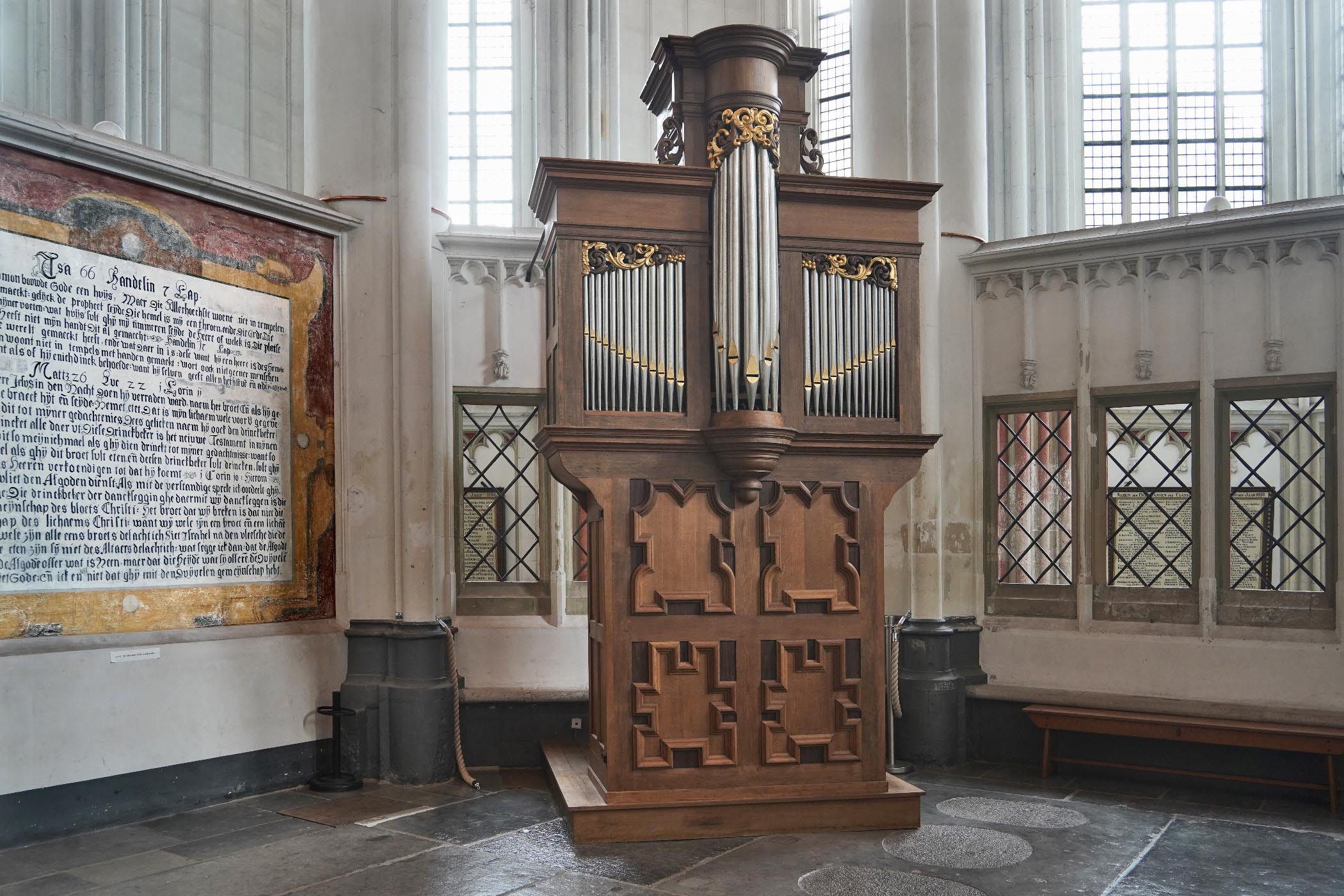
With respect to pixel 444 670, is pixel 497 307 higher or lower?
higher

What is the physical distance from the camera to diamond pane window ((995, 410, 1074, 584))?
29.7ft

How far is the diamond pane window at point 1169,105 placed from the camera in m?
12.2

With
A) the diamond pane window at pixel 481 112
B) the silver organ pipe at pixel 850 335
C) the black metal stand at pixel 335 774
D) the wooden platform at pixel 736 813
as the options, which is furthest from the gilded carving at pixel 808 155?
Answer: the diamond pane window at pixel 481 112

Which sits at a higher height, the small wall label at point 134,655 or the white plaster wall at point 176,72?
the white plaster wall at point 176,72

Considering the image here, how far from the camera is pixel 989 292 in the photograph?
9156 millimetres

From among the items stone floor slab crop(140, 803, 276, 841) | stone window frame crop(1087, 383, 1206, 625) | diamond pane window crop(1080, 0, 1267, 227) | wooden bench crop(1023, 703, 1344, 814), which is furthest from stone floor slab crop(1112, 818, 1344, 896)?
diamond pane window crop(1080, 0, 1267, 227)

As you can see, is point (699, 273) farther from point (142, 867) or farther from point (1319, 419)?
point (1319, 419)

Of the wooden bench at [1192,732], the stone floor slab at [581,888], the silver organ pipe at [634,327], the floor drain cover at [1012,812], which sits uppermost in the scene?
the silver organ pipe at [634,327]

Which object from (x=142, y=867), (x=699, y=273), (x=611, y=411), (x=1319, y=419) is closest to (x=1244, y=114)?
(x=1319, y=419)

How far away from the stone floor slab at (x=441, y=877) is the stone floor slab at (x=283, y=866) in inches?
5.0

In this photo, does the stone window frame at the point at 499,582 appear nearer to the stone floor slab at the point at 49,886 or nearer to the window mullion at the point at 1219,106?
the stone floor slab at the point at 49,886

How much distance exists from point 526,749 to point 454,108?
7.22 metres

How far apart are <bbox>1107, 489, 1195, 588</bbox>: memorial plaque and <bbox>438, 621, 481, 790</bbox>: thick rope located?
489 cm

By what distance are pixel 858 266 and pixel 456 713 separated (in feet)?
13.5
